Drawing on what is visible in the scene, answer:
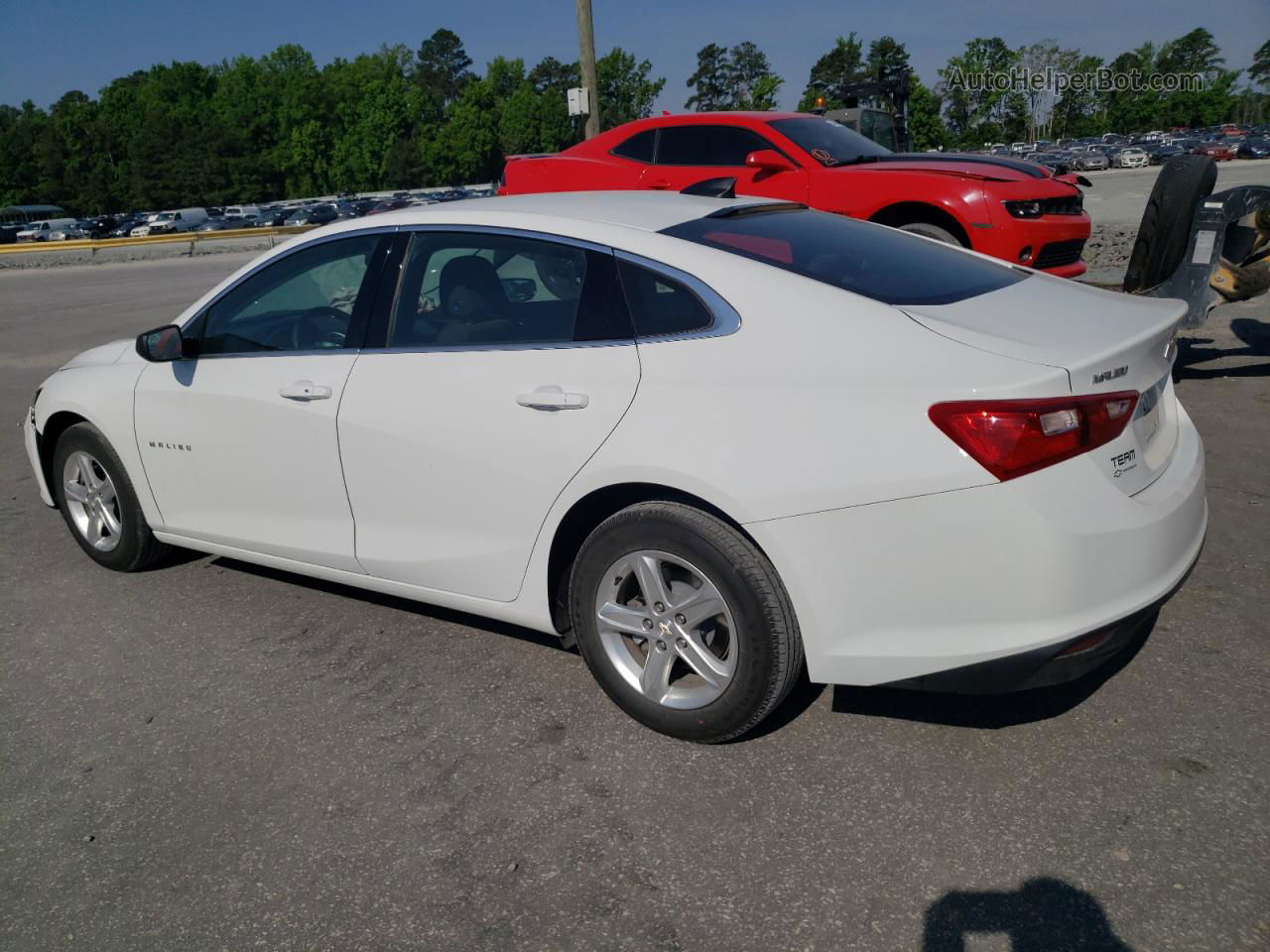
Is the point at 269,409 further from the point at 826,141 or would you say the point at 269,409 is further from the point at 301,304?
the point at 826,141

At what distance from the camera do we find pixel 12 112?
143 meters

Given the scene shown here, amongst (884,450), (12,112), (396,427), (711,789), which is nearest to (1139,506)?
(884,450)

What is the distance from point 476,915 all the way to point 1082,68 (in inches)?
4885

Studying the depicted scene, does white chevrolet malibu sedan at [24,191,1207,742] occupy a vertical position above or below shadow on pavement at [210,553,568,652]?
above

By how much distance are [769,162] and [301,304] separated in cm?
563

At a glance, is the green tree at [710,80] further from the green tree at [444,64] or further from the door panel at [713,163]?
the door panel at [713,163]

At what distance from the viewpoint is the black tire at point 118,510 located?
177 inches

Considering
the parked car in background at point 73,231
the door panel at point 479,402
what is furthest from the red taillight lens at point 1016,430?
the parked car in background at point 73,231

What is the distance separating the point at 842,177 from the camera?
27.9 ft

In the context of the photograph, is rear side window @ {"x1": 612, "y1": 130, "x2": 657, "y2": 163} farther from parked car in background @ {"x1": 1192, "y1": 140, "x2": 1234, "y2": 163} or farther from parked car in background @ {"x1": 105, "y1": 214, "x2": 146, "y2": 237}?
parked car in background @ {"x1": 105, "y1": 214, "x2": 146, "y2": 237}

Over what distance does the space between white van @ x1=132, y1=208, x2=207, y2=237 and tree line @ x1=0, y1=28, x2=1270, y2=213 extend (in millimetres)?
39404

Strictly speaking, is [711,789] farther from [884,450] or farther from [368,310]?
[368,310]

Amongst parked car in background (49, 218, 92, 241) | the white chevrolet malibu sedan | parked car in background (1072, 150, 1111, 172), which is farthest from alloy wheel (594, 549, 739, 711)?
parked car in background (49, 218, 92, 241)

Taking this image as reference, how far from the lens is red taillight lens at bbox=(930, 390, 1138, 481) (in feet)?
8.17
